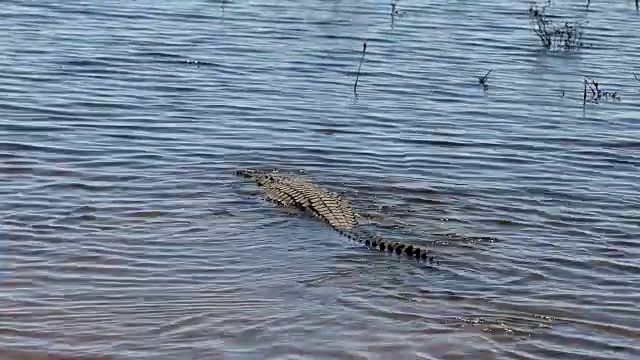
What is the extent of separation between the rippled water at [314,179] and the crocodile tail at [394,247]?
8cm

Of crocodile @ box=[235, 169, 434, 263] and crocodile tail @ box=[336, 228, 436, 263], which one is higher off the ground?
crocodile @ box=[235, 169, 434, 263]

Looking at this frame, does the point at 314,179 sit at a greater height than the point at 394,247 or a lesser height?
greater

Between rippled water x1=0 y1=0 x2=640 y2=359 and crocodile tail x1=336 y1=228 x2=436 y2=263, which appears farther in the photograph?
crocodile tail x1=336 y1=228 x2=436 y2=263

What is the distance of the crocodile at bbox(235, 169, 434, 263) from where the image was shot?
291 inches

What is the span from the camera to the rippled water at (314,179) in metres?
6.22

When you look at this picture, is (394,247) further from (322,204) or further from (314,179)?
(314,179)

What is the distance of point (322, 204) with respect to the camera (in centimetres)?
820

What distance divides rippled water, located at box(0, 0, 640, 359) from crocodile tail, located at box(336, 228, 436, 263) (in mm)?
78

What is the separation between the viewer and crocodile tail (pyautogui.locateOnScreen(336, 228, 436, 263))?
23.9ft

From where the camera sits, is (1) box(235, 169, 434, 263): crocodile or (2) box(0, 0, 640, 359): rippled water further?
(1) box(235, 169, 434, 263): crocodile

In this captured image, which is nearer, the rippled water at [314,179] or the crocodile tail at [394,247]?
the rippled water at [314,179]

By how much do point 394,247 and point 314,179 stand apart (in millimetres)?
2050

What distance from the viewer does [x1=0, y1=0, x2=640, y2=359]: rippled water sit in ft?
20.4

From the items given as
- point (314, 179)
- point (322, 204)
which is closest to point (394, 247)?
point (322, 204)
